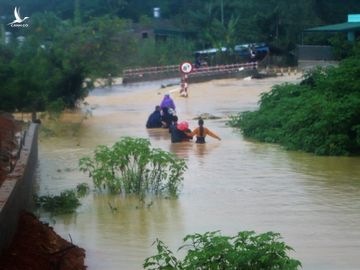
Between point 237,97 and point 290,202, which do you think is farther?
point 237,97

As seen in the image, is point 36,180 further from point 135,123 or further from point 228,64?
point 228,64

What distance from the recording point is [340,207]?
13.4 m

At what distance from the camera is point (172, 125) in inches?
927

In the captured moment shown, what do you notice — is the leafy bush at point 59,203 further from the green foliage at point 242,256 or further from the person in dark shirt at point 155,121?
the person in dark shirt at point 155,121

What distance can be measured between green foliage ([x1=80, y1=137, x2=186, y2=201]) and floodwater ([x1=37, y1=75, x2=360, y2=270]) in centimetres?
31

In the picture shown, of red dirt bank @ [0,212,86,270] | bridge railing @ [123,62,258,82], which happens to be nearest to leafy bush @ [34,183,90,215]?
red dirt bank @ [0,212,86,270]

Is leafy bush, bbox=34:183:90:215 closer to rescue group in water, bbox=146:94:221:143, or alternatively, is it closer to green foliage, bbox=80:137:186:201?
A: green foliage, bbox=80:137:186:201

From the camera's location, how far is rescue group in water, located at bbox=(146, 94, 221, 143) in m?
22.1

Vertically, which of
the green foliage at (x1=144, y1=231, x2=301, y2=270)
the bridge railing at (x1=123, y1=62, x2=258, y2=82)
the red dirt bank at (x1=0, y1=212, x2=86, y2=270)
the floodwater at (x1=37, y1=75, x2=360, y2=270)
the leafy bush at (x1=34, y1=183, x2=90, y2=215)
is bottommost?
the floodwater at (x1=37, y1=75, x2=360, y2=270)

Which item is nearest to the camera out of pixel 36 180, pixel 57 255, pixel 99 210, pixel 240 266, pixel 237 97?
pixel 240 266

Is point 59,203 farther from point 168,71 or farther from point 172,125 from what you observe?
point 168,71

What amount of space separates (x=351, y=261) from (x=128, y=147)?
4851 millimetres

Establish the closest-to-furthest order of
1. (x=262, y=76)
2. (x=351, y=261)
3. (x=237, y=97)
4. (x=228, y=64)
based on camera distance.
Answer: (x=351, y=261) → (x=237, y=97) → (x=262, y=76) → (x=228, y=64)

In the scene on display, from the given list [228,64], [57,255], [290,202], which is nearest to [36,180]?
[290,202]
